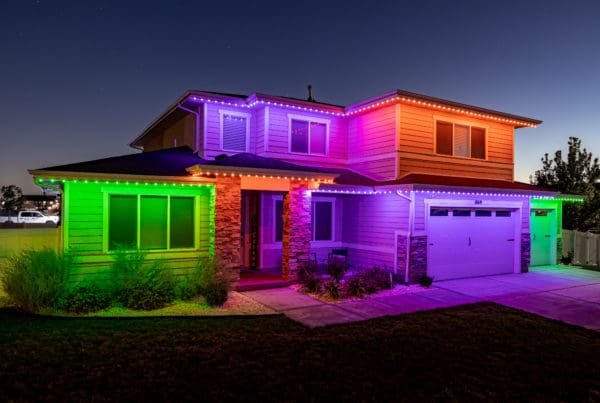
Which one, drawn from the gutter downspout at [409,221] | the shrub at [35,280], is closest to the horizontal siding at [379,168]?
the gutter downspout at [409,221]

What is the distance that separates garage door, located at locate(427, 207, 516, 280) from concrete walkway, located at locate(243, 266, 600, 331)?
0.50 m

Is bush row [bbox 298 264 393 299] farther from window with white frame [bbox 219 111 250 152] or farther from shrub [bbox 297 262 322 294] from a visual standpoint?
window with white frame [bbox 219 111 250 152]

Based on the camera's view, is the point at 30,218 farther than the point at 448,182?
Yes

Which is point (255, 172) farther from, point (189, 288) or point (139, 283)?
point (139, 283)

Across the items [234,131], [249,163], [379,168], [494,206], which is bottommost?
[494,206]

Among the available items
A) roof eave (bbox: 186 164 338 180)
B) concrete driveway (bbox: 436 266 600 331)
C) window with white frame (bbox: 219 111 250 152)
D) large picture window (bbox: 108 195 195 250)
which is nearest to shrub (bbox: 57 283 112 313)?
large picture window (bbox: 108 195 195 250)

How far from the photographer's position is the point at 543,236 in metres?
17.7

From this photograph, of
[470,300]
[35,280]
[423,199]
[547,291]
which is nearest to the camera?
→ [35,280]

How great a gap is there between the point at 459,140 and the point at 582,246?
7.77m

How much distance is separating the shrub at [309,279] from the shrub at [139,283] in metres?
3.47

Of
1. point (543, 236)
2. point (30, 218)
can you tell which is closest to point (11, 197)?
point (30, 218)

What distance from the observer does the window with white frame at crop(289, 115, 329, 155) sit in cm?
1537

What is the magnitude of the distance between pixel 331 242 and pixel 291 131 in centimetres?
431

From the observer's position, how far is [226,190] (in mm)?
11594
